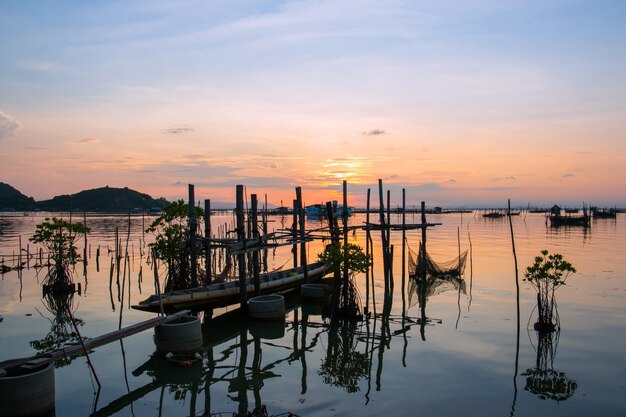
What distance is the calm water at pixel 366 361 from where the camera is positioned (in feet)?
28.4

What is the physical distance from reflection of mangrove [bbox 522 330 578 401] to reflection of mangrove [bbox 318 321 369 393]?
11.3 feet

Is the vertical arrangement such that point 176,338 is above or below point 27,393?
below

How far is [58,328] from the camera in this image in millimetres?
13844

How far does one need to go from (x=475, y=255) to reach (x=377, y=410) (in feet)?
81.7

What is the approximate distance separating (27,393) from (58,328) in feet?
22.8

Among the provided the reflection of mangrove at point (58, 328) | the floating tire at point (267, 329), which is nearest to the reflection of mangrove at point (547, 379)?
the floating tire at point (267, 329)

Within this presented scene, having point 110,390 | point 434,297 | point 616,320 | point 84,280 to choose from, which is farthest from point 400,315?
point 84,280

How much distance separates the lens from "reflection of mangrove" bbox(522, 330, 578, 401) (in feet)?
30.0

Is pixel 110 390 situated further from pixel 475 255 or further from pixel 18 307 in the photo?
pixel 475 255

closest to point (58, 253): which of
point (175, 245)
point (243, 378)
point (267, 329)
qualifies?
point (175, 245)

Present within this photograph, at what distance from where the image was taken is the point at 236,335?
13383mm

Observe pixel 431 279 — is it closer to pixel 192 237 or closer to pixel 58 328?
pixel 192 237

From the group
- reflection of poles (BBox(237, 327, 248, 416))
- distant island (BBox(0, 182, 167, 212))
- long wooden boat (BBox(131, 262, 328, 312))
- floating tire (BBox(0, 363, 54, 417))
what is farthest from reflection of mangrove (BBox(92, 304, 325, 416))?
distant island (BBox(0, 182, 167, 212))

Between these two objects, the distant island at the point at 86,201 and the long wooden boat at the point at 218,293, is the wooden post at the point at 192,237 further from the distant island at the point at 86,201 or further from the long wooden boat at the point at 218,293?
the distant island at the point at 86,201
